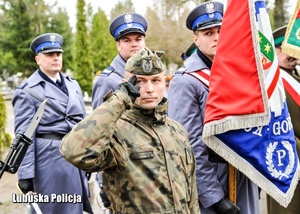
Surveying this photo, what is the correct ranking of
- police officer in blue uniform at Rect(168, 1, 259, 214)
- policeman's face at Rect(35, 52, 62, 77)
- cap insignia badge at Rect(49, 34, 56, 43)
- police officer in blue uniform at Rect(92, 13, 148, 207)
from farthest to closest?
1. cap insignia badge at Rect(49, 34, 56, 43)
2. policeman's face at Rect(35, 52, 62, 77)
3. police officer in blue uniform at Rect(92, 13, 148, 207)
4. police officer in blue uniform at Rect(168, 1, 259, 214)

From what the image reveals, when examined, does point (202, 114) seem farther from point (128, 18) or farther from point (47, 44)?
point (47, 44)

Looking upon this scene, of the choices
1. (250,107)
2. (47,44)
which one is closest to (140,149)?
(250,107)

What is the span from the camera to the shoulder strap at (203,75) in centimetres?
270

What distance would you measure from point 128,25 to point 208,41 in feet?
2.77

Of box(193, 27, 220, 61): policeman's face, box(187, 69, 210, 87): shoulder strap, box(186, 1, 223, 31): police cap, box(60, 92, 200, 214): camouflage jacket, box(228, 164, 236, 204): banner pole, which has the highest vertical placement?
box(186, 1, 223, 31): police cap

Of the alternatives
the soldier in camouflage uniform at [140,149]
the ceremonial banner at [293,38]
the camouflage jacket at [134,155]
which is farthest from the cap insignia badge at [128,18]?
the camouflage jacket at [134,155]

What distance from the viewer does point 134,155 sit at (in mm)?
1941

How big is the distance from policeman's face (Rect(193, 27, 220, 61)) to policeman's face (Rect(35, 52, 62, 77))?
4.96 ft

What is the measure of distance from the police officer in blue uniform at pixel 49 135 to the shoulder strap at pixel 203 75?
57.7 inches

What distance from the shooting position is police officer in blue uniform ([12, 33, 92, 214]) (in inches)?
142

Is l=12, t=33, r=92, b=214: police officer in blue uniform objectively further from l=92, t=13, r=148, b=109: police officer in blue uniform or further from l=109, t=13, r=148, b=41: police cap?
l=109, t=13, r=148, b=41: police cap

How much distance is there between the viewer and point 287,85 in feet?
11.4

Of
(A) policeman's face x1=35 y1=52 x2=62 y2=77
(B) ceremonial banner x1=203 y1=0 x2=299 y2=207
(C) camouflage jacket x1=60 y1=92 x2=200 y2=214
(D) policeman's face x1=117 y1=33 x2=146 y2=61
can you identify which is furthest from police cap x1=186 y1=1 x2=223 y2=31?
(A) policeman's face x1=35 y1=52 x2=62 y2=77

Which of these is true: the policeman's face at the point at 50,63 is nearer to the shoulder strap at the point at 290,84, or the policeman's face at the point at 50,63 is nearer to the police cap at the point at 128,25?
the police cap at the point at 128,25
